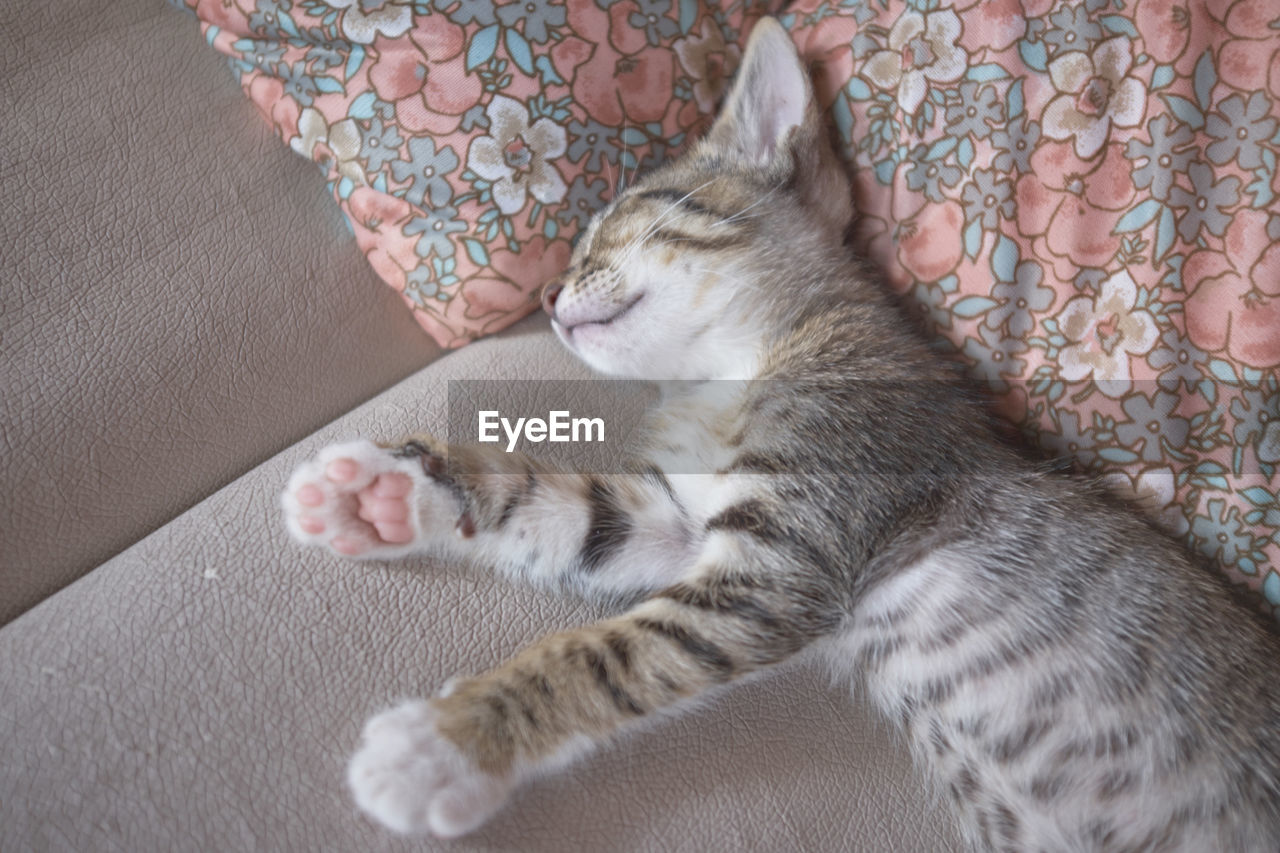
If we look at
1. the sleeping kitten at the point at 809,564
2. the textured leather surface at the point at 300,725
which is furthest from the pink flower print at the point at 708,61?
the textured leather surface at the point at 300,725

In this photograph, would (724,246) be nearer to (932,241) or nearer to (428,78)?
(932,241)

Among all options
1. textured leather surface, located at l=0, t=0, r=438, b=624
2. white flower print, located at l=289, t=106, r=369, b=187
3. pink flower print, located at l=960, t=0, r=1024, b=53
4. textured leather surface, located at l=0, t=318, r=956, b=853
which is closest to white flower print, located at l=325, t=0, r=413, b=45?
white flower print, located at l=289, t=106, r=369, b=187

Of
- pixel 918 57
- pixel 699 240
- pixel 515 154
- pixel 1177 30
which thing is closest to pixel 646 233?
pixel 699 240

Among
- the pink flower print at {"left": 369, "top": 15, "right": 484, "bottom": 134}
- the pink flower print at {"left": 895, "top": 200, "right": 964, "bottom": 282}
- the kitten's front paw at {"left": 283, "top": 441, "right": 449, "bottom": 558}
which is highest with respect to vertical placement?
the pink flower print at {"left": 369, "top": 15, "right": 484, "bottom": 134}

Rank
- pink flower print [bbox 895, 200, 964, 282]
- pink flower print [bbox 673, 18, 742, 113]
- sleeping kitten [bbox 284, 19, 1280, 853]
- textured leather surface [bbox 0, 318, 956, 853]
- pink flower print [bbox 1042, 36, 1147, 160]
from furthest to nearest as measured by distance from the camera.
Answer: pink flower print [bbox 673, 18, 742, 113] < pink flower print [bbox 895, 200, 964, 282] < pink flower print [bbox 1042, 36, 1147, 160] < sleeping kitten [bbox 284, 19, 1280, 853] < textured leather surface [bbox 0, 318, 956, 853]

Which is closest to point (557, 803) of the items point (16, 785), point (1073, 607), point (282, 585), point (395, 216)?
point (282, 585)

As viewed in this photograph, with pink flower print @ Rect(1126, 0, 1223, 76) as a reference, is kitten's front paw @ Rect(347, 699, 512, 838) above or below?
below

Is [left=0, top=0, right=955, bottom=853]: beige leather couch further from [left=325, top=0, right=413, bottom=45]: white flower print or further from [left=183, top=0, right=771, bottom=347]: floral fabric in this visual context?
[left=325, top=0, right=413, bottom=45]: white flower print
